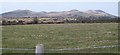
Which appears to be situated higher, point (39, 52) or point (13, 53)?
point (39, 52)

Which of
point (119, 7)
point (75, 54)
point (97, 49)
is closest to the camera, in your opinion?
point (75, 54)

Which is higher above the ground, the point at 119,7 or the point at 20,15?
the point at 119,7

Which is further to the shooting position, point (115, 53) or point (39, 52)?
point (115, 53)

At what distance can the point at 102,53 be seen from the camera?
17422 mm

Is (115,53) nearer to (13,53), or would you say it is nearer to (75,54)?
(75,54)

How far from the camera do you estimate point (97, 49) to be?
19422mm

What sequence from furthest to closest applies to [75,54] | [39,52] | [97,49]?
[97,49] → [75,54] → [39,52]

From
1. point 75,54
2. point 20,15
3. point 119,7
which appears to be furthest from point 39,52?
point 20,15

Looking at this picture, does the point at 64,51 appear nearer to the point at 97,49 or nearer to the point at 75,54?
the point at 75,54

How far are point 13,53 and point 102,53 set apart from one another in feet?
14.5

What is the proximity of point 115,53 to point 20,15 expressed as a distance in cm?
15502

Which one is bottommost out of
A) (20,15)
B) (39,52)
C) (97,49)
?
(20,15)

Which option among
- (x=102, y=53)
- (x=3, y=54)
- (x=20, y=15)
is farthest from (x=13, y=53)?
(x=20, y=15)

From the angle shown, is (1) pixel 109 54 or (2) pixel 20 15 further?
(2) pixel 20 15
